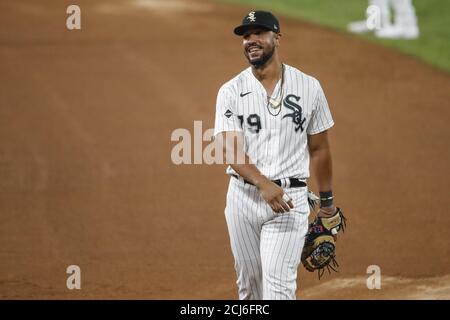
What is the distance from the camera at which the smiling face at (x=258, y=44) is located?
425 centimetres

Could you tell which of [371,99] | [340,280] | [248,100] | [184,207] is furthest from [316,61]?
[248,100]

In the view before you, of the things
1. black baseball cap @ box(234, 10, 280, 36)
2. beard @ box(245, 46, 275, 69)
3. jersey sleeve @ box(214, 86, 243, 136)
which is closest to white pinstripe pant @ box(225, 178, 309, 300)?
jersey sleeve @ box(214, 86, 243, 136)

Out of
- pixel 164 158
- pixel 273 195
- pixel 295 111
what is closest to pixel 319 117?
pixel 295 111

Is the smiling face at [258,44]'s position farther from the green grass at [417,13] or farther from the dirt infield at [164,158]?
the green grass at [417,13]

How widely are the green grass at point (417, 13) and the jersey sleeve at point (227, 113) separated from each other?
791 cm

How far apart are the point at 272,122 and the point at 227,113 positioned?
0.72 ft

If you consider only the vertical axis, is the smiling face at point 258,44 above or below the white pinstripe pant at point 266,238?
above

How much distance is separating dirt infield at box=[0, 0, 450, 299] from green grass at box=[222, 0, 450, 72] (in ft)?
1.54

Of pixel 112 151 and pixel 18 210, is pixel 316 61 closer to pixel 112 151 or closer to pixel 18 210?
pixel 112 151

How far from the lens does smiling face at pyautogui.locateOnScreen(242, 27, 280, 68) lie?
425 centimetres

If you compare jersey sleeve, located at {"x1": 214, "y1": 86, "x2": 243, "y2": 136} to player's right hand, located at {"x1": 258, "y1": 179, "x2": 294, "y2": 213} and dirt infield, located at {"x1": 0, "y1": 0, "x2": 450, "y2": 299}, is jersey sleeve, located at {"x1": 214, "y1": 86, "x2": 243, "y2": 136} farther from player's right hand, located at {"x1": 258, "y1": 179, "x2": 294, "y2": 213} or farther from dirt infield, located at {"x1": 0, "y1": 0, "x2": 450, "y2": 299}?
dirt infield, located at {"x1": 0, "y1": 0, "x2": 450, "y2": 299}

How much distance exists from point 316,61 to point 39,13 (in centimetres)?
506

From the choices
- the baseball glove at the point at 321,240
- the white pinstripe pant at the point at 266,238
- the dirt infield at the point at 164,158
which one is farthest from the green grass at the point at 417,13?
the white pinstripe pant at the point at 266,238

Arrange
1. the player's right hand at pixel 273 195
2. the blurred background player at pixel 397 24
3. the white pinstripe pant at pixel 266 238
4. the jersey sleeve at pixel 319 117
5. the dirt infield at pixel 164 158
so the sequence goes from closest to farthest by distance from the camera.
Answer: the player's right hand at pixel 273 195 < the white pinstripe pant at pixel 266 238 < the jersey sleeve at pixel 319 117 < the dirt infield at pixel 164 158 < the blurred background player at pixel 397 24
